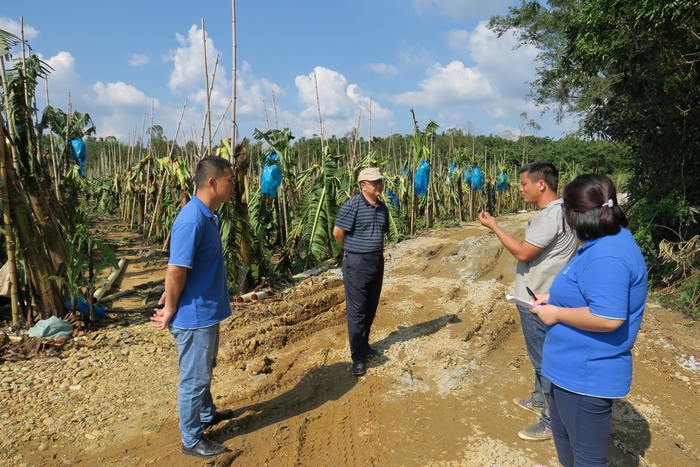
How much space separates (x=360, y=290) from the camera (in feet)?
12.0

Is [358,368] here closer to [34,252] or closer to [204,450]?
[204,450]

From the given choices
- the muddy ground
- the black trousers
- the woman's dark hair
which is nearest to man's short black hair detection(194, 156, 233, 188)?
the black trousers

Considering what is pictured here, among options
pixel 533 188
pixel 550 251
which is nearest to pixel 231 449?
pixel 550 251

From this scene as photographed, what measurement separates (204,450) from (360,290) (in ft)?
5.62

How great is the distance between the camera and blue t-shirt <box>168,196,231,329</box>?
2.33 metres

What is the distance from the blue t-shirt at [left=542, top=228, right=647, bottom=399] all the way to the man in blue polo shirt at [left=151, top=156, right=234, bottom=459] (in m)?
1.89

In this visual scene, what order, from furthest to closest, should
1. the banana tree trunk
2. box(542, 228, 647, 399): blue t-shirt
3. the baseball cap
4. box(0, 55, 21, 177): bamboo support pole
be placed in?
box(0, 55, 21, 177): bamboo support pole → the banana tree trunk → the baseball cap → box(542, 228, 647, 399): blue t-shirt

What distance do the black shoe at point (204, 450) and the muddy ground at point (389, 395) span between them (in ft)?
0.19

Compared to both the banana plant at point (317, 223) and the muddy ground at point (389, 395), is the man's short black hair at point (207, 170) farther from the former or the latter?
the banana plant at point (317, 223)

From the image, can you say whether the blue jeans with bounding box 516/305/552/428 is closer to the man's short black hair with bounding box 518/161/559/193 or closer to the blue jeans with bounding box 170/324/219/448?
the man's short black hair with bounding box 518/161/559/193

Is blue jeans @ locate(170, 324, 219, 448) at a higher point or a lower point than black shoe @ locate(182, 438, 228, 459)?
higher

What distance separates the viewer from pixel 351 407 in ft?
10.5

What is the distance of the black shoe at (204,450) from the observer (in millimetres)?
2535

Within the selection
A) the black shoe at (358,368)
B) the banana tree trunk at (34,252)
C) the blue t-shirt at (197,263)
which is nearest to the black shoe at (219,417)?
the blue t-shirt at (197,263)
